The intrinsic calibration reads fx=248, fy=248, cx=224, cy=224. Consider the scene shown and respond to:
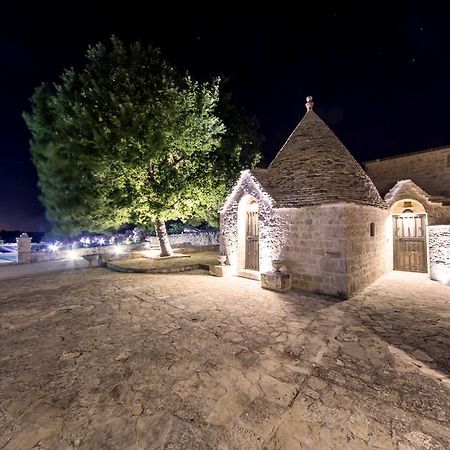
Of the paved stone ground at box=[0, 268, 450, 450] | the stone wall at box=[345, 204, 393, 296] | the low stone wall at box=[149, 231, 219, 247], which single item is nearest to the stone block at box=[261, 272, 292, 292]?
the paved stone ground at box=[0, 268, 450, 450]

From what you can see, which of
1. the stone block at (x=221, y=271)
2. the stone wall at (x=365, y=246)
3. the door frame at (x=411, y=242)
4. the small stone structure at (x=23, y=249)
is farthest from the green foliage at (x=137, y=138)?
the door frame at (x=411, y=242)

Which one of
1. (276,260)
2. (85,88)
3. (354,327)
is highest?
(85,88)

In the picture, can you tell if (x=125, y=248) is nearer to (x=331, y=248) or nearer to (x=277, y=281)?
(x=277, y=281)

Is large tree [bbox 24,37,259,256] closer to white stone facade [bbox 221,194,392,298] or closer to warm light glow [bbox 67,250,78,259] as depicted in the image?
warm light glow [bbox 67,250,78,259]

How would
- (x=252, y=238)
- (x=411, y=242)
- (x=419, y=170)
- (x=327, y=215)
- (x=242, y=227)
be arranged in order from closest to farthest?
(x=327, y=215), (x=252, y=238), (x=242, y=227), (x=411, y=242), (x=419, y=170)

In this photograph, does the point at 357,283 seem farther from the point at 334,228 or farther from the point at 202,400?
the point at 202,400

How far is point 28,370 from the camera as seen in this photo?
144 inches

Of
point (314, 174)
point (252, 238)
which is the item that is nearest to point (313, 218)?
point (314, 174)

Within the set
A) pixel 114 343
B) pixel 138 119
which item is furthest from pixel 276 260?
pixel 138 119

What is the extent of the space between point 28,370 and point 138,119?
11848mm

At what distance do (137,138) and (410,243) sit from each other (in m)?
13.8

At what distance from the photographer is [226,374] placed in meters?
3.50

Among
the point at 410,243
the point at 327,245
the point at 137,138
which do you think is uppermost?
the point at 137,138

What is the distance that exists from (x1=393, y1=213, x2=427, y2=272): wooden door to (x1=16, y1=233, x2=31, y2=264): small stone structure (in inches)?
824
